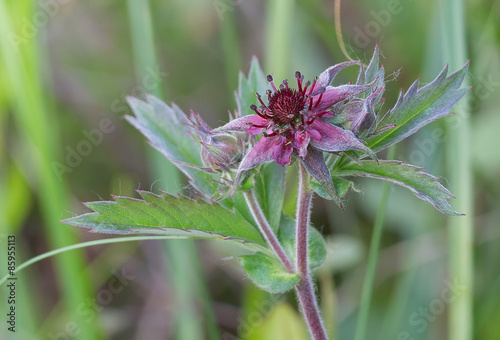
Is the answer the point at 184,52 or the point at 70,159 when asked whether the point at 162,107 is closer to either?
the point at 70,159

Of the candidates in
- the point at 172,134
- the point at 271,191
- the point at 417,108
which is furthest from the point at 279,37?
the point at 417,108

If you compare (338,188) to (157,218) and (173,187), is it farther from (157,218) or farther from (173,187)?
(173,187)

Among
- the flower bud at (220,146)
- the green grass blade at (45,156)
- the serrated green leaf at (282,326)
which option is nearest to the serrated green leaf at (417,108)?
the flower bud at (220,146)

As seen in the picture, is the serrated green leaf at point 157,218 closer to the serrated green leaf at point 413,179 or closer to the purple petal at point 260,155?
the purple petal at point 260,155

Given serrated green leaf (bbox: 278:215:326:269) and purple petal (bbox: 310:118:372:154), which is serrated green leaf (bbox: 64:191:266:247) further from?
purple petal (bbox: 310:118:372:154)

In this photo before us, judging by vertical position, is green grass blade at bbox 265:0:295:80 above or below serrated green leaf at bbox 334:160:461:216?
above

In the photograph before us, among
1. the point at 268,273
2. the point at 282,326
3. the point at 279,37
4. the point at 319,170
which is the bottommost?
the point at 282,326

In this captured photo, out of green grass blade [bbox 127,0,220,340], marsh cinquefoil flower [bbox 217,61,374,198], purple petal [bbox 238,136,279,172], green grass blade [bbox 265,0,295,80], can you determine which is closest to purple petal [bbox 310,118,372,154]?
marsh cinquefoil flower [bbox 217,61,374,198]
